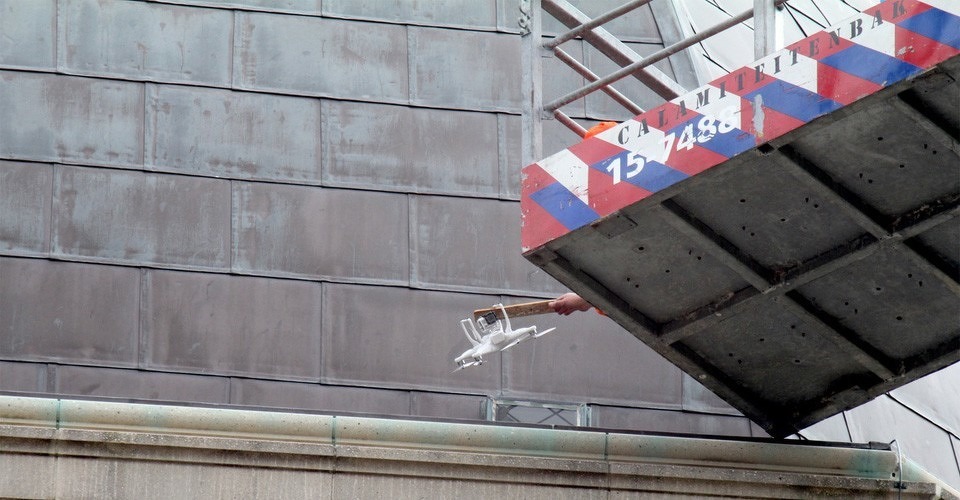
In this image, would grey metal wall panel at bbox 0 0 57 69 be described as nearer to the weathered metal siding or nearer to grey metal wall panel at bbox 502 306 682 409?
the weathered metal siding

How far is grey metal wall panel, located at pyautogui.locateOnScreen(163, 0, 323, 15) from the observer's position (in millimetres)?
21328

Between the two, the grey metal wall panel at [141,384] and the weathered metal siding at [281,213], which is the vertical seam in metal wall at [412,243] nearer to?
the weathered metal siding at [281,213]

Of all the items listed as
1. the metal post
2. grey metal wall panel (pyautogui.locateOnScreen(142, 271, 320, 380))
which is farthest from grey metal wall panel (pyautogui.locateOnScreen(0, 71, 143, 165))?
A: the metal post

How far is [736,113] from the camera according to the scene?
39.5 feet

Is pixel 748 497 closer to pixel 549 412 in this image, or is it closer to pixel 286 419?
pixel 286 419

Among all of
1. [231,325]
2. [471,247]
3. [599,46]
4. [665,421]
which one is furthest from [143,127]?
[599,46]

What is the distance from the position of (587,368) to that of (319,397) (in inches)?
117

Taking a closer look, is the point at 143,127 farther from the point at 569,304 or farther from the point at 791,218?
the point at 791,218

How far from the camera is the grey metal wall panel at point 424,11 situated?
2156 centimetres

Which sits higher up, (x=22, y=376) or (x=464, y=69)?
(x=464, y=69)

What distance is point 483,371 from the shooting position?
20109mm

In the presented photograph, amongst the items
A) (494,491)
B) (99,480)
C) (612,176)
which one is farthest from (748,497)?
(99,480)

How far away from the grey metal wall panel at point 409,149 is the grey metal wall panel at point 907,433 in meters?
4.88

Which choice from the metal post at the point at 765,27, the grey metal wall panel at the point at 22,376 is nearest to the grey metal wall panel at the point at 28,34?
the grey metal wall panel at the point at 22,376
